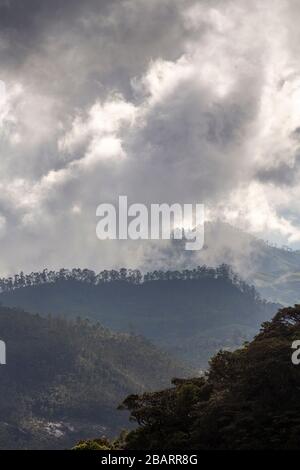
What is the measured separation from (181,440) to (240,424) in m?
7.69

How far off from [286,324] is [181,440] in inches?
1076

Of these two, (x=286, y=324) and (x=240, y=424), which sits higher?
(x=286, y=324)

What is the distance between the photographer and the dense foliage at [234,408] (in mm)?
67562

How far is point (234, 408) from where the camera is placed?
242ft

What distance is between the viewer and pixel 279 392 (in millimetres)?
71250

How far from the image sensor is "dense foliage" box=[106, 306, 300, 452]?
67562 millimetres
